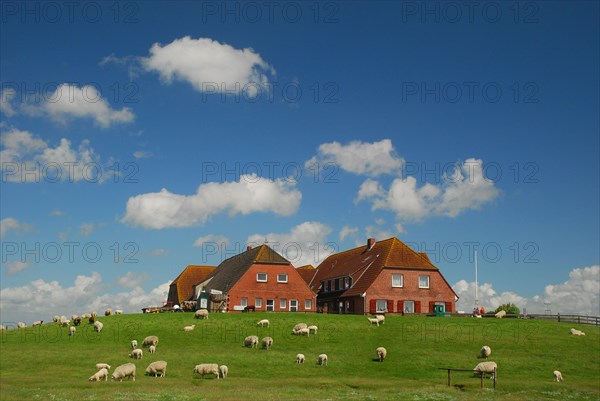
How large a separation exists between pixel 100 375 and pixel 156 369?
3773mm

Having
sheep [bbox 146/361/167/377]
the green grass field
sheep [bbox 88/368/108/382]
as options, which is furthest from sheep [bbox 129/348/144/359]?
sheep [bbox 88/368/108/382]

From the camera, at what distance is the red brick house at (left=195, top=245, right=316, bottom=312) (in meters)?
82.4

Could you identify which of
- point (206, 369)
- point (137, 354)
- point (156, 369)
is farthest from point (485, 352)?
point (137, 354)

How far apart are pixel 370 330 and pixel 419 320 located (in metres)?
8.40

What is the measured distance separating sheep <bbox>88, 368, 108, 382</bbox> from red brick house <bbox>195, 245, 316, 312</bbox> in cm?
3705

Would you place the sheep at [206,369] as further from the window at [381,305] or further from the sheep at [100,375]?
the window at [381,305]

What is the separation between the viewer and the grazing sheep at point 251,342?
178 ft

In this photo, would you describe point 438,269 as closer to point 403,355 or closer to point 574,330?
point 574,330

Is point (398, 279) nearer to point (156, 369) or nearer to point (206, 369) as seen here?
point (206, 369)

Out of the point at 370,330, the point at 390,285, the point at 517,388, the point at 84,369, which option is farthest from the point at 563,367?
the point at 84,369

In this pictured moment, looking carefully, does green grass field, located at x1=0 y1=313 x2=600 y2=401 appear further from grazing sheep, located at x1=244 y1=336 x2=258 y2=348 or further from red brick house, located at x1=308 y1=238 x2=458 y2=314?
red brick house, located at x1=308 y1=238 x2=458 y2=314

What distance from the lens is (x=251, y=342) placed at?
5419 cm

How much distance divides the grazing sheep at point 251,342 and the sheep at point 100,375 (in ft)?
45.6

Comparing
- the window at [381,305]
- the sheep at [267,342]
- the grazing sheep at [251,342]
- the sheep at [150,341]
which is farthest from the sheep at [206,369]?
the window at [381,305]
